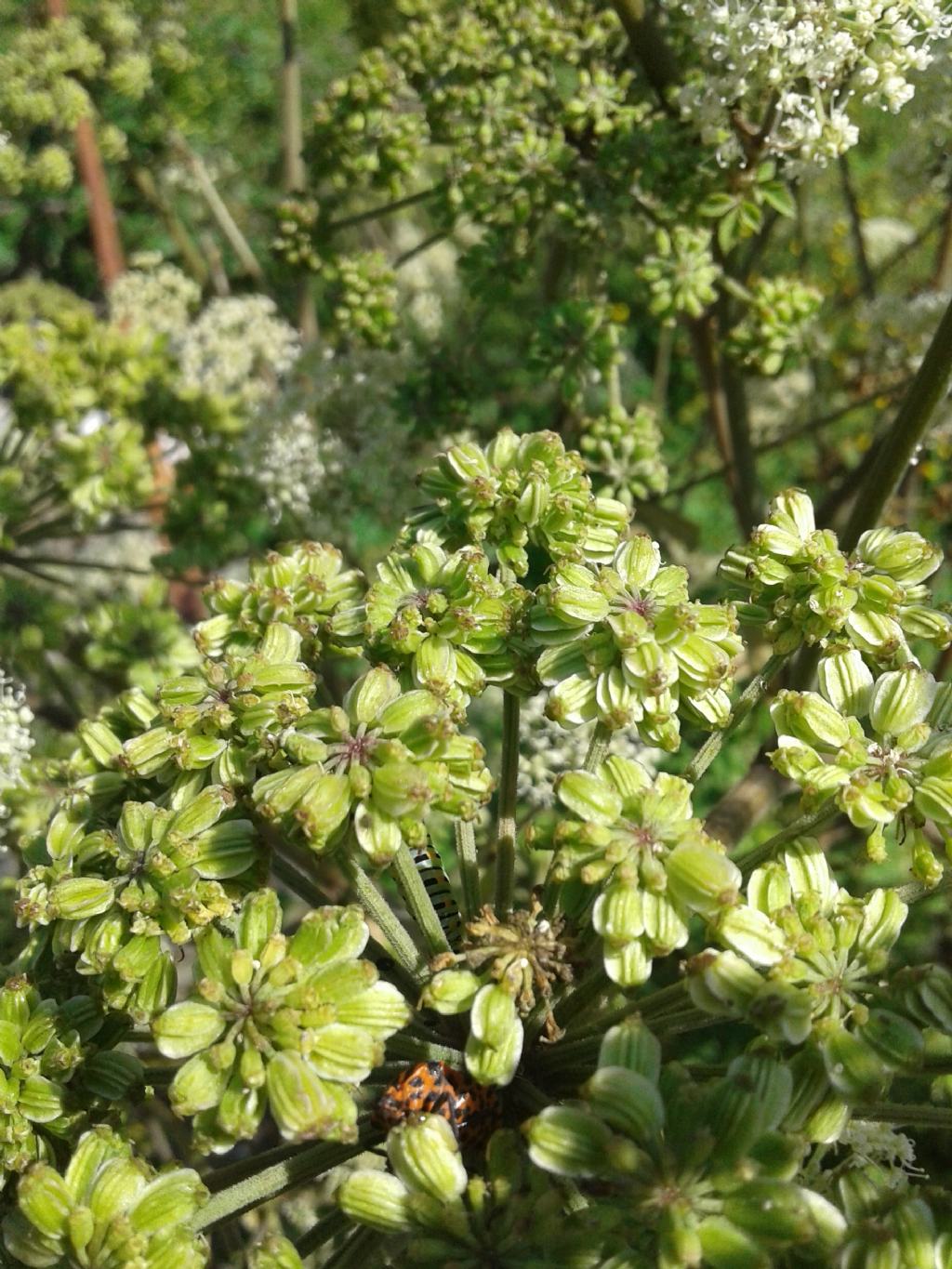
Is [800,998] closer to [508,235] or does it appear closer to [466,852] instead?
[466,852]

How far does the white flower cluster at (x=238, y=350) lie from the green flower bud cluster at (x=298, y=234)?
17.1 inches

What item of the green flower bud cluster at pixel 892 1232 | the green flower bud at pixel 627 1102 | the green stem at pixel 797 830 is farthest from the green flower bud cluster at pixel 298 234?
the green flower bud cluster at pixel 892 1232

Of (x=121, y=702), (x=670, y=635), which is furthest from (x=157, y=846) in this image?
(x=670, y=635)

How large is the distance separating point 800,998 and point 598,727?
478 mm

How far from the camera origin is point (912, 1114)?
1.37 meters

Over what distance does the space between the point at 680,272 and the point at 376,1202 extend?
6.05ft

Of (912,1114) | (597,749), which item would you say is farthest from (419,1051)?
(912,1114)

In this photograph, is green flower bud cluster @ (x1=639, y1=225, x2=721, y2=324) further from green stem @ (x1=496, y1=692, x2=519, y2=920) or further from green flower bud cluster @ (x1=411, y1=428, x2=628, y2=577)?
green stem @ (x1=496, y1=692, x2=519, y2=920)

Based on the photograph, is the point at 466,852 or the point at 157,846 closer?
the point at 157,846

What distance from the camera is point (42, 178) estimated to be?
3561 millimetres

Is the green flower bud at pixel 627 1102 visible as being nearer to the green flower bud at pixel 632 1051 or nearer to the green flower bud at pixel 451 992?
the green flower bud at pixel 632 1051

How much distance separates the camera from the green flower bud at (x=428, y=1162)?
1289mm

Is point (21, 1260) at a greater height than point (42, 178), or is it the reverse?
point (42, 178)

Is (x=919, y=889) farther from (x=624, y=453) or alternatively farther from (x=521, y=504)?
(x=624, y=453)
